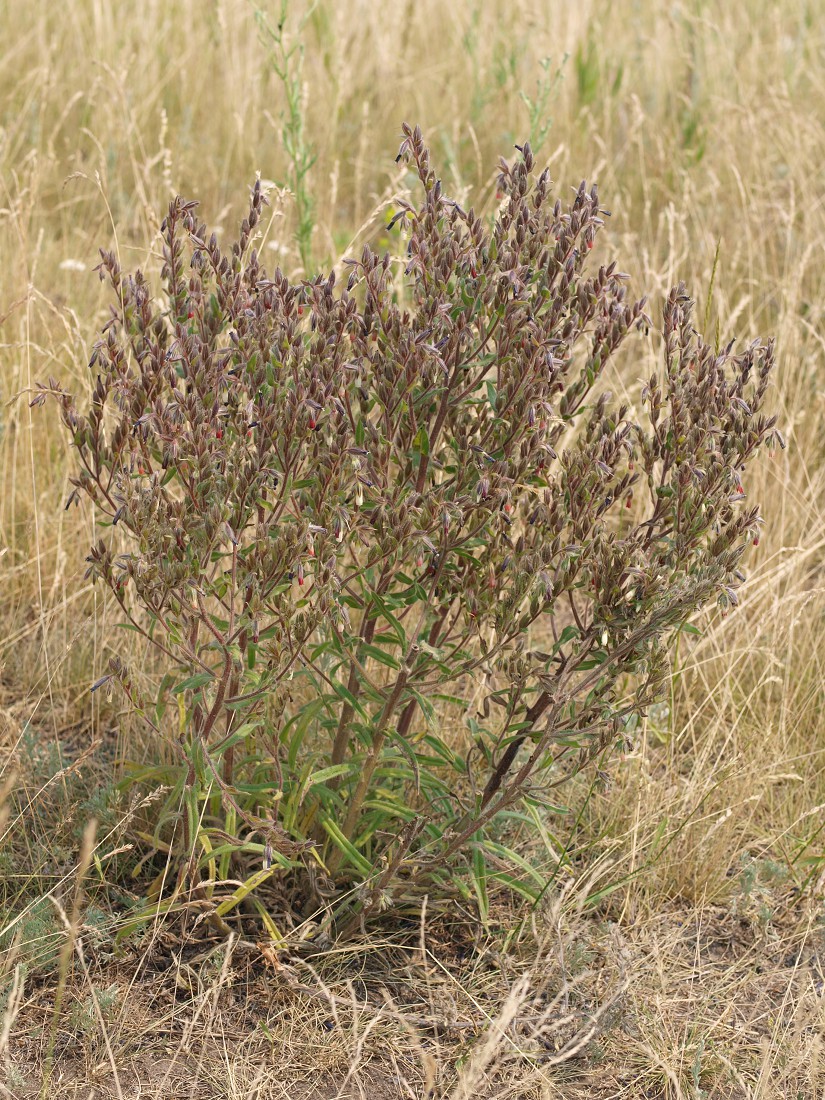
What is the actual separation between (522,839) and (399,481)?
1.19 meters

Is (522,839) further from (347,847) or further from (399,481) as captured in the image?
(399,481)

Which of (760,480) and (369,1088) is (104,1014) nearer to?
(369,1088)

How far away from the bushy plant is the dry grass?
0.96 feet

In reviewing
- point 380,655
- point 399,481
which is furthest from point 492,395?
point 380,655

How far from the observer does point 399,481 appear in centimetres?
259

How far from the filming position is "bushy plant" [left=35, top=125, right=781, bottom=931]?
2.41 metres

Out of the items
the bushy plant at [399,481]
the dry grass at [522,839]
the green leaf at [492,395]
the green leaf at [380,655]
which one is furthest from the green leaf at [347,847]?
the green leaf at [492,395]

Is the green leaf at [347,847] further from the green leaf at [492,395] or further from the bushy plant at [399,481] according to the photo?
the green leaf at [492,395]

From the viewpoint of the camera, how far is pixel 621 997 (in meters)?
2.75

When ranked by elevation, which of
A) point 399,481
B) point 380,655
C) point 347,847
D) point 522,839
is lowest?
point 522,839

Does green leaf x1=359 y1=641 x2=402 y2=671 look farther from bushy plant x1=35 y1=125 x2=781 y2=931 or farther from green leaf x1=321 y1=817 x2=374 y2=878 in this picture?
green leaf x1=321 y1=817 x2=374 y2=878

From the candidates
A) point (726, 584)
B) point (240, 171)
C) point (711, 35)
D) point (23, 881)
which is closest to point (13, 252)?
point (240, 171)

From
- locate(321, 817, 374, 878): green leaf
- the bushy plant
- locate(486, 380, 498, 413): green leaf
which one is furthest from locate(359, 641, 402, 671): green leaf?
locate(486, 380, 498, 413): green leaf

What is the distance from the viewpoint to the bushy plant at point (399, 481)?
7.91 ft
